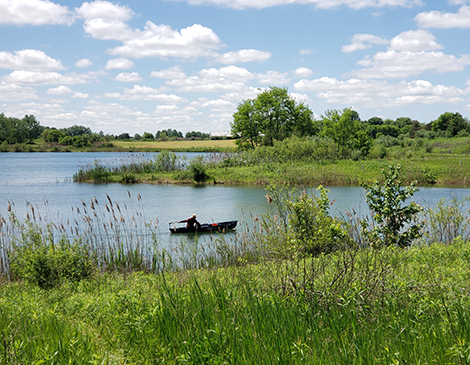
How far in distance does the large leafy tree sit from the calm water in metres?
32.9

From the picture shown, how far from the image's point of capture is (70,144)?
134875 mm

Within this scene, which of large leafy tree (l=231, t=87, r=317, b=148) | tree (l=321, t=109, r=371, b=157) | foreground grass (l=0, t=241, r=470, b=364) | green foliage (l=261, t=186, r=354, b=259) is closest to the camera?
foreground grass (l=0, t=241, r=470, b=364)

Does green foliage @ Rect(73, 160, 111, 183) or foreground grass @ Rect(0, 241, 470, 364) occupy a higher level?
foreground grass @ Rect(0, 241, 470, 364)

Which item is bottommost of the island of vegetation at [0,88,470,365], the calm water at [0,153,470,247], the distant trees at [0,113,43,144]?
the calm water at [0,153,470,247]

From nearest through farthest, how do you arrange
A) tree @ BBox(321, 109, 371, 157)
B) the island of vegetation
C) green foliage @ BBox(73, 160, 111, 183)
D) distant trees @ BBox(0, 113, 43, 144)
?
the island of vegetation → green foliage @ BBox(73, 160, 111, 183) → tree @ BBox(321, 109, 371, 157) → distant trees @ BBox(0, 113, 43, 144)

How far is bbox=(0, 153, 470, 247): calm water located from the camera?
24.2 meters

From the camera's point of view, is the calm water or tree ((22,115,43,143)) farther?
tree ((22,115,43,143))

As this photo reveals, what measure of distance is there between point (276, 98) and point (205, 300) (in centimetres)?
7055

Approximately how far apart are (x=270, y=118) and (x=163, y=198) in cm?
4341

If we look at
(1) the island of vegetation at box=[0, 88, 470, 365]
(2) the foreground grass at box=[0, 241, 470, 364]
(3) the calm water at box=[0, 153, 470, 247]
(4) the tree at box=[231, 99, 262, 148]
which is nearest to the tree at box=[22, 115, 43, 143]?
(4) the tree at box=[231, 99, 262, 148]

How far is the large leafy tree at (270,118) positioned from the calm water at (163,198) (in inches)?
1295

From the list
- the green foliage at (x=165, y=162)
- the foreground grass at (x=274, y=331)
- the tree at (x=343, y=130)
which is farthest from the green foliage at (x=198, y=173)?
the foreground grass at (x=274, y=331)

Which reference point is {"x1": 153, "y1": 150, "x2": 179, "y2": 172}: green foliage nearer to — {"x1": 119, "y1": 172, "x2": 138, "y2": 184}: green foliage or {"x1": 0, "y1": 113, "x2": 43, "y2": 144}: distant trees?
{"x1": 119, "y1": 172, "x2": 138, "y2": 184}: green foliage

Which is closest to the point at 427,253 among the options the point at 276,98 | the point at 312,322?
the point at 312,322
